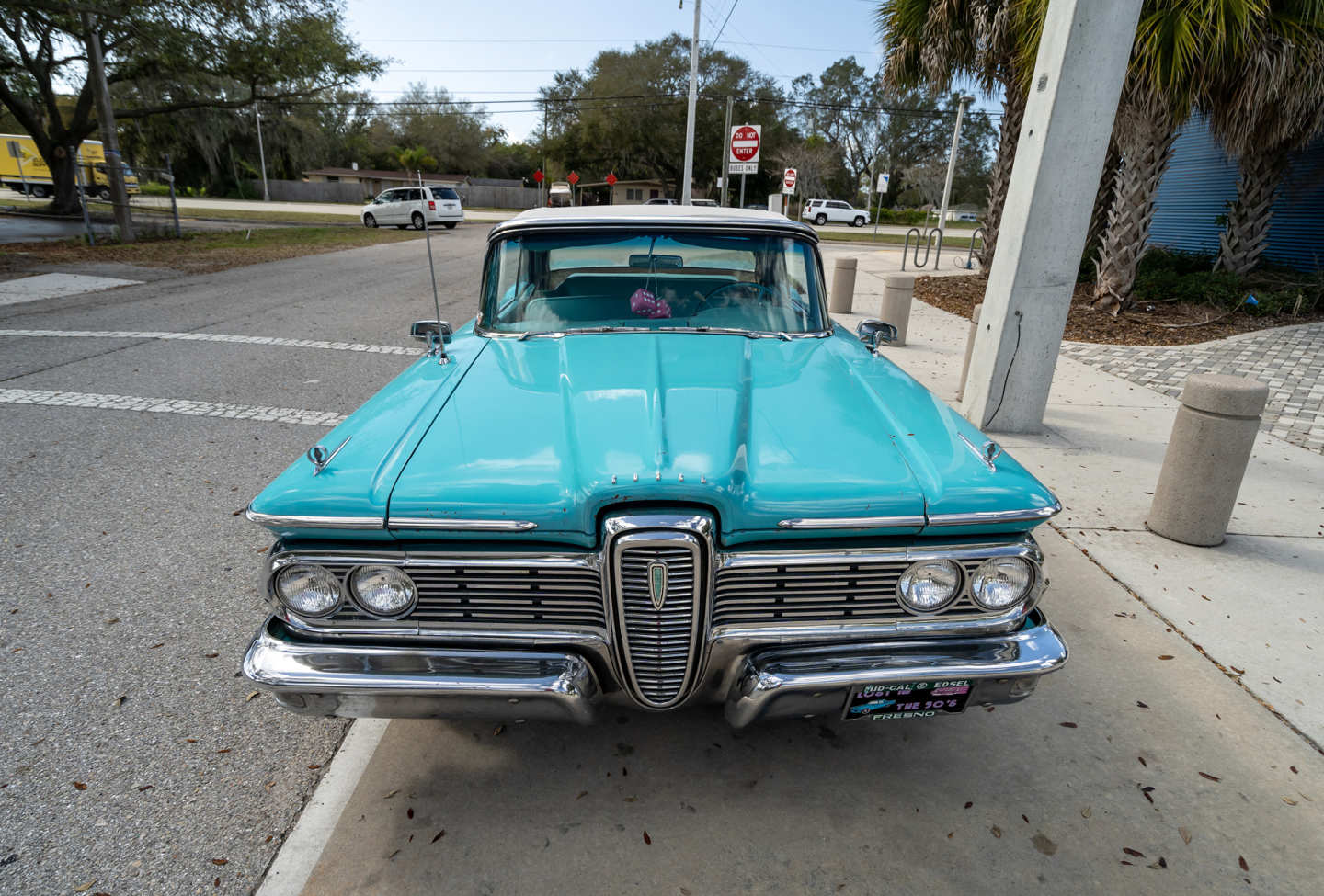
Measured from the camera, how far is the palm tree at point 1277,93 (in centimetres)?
835

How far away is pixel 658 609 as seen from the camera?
1.99 m

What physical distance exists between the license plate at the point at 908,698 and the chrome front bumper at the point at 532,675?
0.03 m

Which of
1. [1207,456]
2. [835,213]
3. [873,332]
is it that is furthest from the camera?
[835,213]

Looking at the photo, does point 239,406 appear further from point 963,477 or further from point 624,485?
point 963,477

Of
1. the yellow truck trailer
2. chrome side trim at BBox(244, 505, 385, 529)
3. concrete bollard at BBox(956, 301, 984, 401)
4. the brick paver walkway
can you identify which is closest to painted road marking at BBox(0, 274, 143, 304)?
chrome side trim at BBox(244, 505, 385, 529)

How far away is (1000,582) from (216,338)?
883 cm

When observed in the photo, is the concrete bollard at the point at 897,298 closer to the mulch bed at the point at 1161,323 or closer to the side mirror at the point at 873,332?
the mulch bed at the point at 1161,323

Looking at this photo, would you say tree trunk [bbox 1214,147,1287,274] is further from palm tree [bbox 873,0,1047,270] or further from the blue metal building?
palm tree [bbox 873,0,1047,270]

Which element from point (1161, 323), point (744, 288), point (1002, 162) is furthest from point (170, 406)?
point (1002, 162)

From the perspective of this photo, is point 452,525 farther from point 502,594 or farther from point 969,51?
point 969,51

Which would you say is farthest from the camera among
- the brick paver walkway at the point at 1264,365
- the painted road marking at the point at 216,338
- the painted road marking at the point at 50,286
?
the painted road marking at the point at 50,286

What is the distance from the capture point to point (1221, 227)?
13.2m

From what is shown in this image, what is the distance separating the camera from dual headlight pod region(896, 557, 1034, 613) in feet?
6.91

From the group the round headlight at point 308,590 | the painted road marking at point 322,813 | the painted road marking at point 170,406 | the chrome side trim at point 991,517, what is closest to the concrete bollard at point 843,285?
the painted road marking at point 170,406
